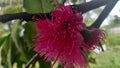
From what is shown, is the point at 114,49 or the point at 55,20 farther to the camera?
the point at 114,49

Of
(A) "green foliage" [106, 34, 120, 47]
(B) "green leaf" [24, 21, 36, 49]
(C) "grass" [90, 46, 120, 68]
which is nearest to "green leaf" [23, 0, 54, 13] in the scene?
(B) "green leaf" [24, 21, 36, 49]

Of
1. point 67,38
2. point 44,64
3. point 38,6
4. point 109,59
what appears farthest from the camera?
point 109,59

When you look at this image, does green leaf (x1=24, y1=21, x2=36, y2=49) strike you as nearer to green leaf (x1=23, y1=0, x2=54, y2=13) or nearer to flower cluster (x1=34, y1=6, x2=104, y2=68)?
green leaf (x1=23, y1=0, x2=54, y2=13)

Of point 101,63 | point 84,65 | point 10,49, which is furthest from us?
point 101,63

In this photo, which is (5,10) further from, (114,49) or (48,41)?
(114,49)

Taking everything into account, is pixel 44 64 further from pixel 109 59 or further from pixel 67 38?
pixel 109 59

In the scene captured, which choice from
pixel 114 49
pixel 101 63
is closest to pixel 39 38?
pixel 101 63

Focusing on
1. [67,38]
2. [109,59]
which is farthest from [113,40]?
[67,38]
